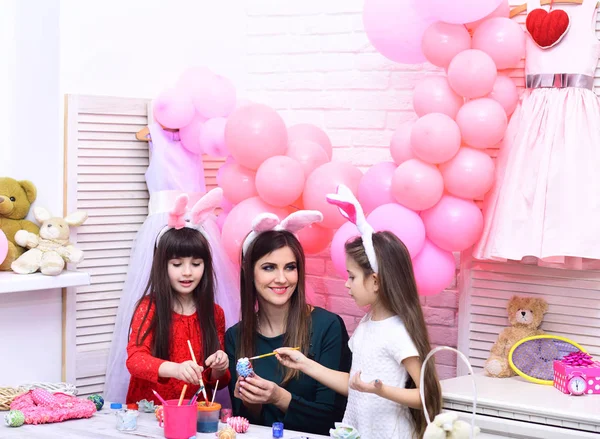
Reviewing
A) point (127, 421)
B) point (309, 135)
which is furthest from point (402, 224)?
point (127, 421)

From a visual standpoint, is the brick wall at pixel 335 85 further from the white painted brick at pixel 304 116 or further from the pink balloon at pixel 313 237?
the pink balloon at pixel 313 237

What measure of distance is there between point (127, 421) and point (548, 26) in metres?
1.66

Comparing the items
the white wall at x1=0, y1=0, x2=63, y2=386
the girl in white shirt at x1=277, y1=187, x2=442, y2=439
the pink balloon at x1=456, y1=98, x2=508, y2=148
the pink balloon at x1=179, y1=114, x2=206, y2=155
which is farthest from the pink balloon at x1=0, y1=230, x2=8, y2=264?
the pink balloon at x1=456, y1=98, x2=508, y2=148

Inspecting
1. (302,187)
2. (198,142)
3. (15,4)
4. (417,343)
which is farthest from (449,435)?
(15,4)

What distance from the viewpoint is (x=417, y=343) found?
2.27 m

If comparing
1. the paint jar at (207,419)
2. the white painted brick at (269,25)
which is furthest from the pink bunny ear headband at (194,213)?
the white painted brick at (269,25)

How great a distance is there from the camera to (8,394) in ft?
8.14

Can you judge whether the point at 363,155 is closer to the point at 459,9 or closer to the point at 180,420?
the point at 459,9

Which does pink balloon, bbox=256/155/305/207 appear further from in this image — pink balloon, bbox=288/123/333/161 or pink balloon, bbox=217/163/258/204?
pink balloon, bbox=288/123/333/161

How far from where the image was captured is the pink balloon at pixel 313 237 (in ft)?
9.29

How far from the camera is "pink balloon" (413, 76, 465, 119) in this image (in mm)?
2572

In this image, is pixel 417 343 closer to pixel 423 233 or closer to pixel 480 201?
pixel 423 233

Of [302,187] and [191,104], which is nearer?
[302,187]

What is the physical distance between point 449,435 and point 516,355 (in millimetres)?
977
